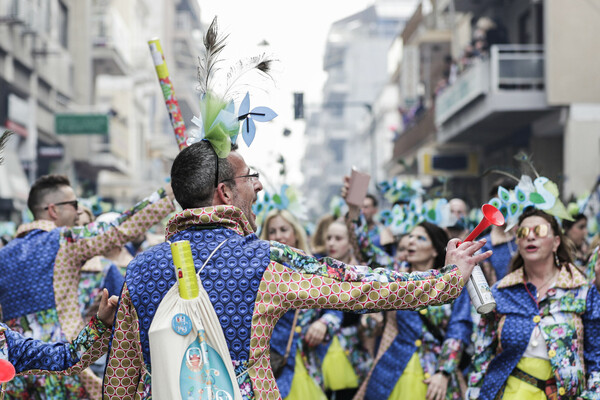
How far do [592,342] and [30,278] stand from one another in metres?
3.23

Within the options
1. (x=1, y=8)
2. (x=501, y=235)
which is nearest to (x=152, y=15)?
(x=1, y=8)

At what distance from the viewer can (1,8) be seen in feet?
70.3

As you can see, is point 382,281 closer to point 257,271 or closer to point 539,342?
point 257,271

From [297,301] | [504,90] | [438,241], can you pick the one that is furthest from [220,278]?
[504,90]

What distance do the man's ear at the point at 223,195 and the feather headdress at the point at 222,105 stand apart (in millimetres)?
119

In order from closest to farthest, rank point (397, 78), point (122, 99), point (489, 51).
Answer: point (489, 51)
point (122, 99)
point (397, 78)

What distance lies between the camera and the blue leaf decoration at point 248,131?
12.3 ft

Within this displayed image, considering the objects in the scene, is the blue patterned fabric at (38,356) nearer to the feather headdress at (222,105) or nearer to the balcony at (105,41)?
the feather headdress at (222,105)

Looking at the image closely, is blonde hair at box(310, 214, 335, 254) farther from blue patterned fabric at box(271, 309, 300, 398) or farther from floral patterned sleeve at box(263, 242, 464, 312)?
floral patterned sleeve at box(263, 242, 464, 312)

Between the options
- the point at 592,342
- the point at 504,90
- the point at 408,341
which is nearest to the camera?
the point at 592,342

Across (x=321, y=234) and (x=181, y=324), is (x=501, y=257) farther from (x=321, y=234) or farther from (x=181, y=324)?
(x=181, y=324)

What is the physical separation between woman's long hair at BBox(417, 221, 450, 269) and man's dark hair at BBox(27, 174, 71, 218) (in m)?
2.52

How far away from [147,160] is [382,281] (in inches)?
2114

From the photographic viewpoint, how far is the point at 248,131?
378 cm
